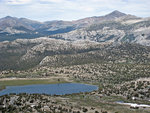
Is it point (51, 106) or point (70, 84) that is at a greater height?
point (51, 106)

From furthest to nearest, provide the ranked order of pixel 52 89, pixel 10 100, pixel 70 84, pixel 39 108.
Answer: pixel 70 84
pixel 52 89
pixel 10 100
pixel 39 108

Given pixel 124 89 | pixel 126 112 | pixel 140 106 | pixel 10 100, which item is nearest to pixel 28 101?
pixel 10 100

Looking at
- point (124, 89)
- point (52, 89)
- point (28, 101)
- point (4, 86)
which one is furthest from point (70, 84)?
point (28, 101)

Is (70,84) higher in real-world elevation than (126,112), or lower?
lower

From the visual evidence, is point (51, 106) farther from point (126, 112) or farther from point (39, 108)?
point (126, 112)

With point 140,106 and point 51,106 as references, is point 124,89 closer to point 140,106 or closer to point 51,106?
point 140,106

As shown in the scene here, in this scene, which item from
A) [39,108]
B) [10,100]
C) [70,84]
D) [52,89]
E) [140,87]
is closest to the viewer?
[39,108]

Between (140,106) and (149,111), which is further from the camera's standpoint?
(140,106)

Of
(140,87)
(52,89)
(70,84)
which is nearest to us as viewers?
(140,87)

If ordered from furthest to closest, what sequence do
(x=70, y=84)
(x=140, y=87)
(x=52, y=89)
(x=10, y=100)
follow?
(x=70, y=84) < (x=52, y=89) < (x=140, y=87) < (x=10, y=100)
